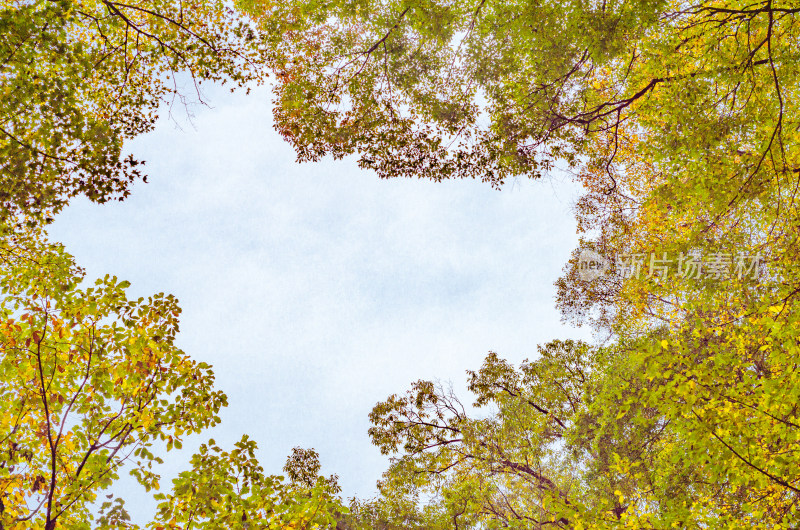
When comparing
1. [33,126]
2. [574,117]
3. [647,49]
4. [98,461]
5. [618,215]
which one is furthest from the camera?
[618,215]

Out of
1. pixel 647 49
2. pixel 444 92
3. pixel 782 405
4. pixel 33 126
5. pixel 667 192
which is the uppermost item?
pixel 444 92

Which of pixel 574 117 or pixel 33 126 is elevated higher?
pixel 574 117

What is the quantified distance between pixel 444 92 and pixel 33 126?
22.7 ft

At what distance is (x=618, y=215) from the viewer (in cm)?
1362

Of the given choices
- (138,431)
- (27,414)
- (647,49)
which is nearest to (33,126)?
(27,414)

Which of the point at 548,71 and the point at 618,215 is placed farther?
the point at 618,215

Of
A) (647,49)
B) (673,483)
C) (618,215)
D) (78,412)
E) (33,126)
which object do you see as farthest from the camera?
(618,215)

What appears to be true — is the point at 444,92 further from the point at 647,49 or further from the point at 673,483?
the point at 673,483

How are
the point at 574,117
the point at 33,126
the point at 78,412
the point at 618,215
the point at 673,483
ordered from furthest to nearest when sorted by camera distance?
the point at 618,215, the point at 673,483, the point at 574,117, the point at 33,126, the point at 78,412

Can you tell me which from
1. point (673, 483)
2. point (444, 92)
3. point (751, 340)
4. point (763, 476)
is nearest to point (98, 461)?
point (763, 476)

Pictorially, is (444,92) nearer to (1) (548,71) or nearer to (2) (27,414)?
(1) (548,71)

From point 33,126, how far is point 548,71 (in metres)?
7.53

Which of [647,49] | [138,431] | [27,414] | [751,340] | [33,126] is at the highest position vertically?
[647,49]

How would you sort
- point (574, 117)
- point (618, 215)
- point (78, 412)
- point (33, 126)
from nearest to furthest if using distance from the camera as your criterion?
point (78, 412)
point (33, 126)
point (574, 117)
point (618, 215)
